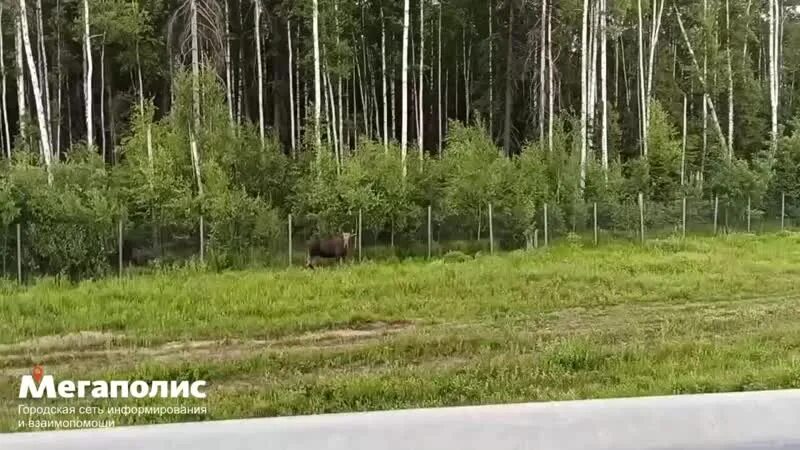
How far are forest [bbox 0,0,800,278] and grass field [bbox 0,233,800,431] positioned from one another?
0.64ft

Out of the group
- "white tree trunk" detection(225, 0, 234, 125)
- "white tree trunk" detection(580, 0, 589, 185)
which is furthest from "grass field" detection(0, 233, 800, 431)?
"white tree trunk" detection(225, 0, 234, 125)

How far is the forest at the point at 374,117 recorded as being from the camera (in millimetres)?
3441

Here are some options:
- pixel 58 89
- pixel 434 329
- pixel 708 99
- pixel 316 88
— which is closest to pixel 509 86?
pixel 316 88

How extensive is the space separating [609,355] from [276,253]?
159 centimetres

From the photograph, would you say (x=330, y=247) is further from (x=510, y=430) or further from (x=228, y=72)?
(x=510, y=430)

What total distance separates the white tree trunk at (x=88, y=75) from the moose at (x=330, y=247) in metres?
1.05

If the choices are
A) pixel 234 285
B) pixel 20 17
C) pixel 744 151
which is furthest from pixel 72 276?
pixel 744 151

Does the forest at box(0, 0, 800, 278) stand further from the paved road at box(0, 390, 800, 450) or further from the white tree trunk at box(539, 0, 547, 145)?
the paved road at box(0, 390, 800, 450)

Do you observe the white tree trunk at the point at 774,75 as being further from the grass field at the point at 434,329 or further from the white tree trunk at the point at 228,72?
the white tree trunk at the point at 228,72

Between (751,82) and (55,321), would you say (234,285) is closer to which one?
(55,321)

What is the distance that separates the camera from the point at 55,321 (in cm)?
323

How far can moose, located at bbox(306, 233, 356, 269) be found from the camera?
365 centimetres

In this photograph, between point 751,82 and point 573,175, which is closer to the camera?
point 573,175

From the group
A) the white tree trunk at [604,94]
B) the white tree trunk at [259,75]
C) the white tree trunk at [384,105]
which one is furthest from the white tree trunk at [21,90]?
the white tree trunk at [604,94]
